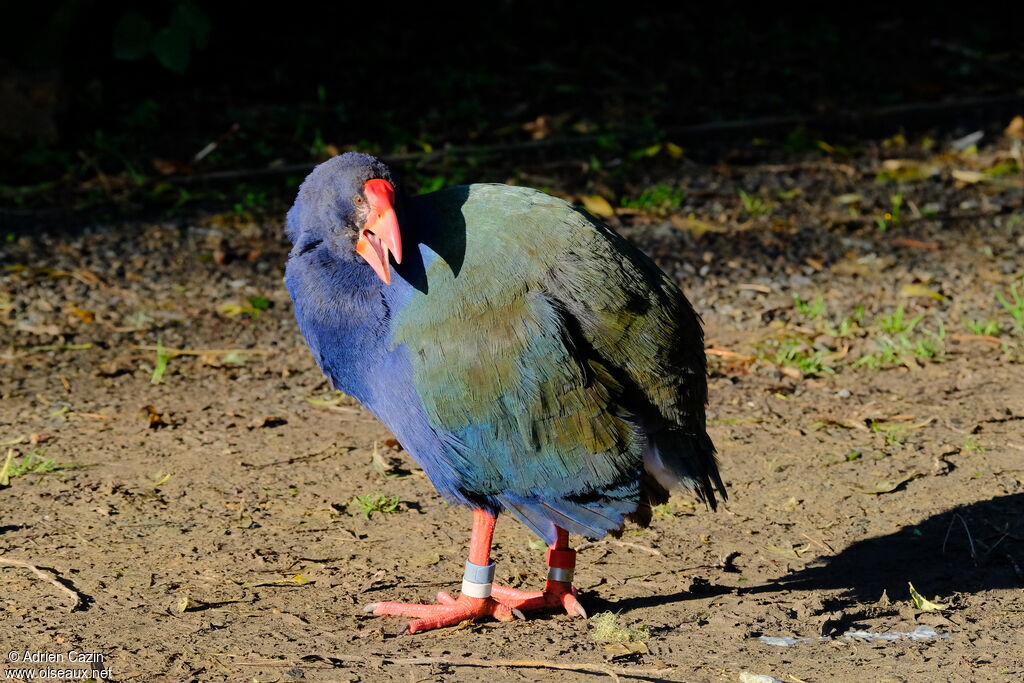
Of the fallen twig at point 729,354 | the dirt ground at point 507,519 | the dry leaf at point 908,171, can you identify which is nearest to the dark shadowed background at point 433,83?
the dry leaf at point 908,171

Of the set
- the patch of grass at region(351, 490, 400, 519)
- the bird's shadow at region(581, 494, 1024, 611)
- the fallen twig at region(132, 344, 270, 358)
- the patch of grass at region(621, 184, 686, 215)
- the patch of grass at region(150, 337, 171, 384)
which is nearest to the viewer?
the bird's shadow at region(581, 494, 1024, 611)

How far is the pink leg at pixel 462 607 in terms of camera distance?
3.47m

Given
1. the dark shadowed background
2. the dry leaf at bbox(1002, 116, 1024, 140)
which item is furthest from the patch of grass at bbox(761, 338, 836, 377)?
the dry leaf at bbox(1002, 116, 1024, 140)

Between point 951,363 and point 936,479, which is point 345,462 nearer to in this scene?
point 936,479

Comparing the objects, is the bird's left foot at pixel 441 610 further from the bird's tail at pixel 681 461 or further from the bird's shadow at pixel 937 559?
the bird's shadow at pixel 937 559

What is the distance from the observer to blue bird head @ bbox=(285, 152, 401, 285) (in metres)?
3.23

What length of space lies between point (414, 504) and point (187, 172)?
3673 millimetres

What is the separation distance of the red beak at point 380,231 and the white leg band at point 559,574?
3.21 feet

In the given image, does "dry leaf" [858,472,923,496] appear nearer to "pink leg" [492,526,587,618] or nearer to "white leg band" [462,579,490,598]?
"pink leg" [492,526,587,618]

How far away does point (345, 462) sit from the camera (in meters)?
4.48

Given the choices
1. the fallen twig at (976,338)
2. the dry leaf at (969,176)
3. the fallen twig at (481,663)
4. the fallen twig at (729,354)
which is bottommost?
the fallen twig at (481,663)

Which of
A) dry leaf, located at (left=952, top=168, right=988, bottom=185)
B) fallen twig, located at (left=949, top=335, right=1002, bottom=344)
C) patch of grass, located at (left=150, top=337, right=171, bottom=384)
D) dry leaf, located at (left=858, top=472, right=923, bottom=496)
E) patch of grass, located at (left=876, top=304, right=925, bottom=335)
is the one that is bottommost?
dry leaf, located at (left=858, top=472, right=923, bottom=496)

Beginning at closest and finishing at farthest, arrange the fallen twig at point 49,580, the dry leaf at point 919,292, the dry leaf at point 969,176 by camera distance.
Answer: the fallen twig at point 49,580
the dry leaf at point 919,292
the dry leaf at point 969,176

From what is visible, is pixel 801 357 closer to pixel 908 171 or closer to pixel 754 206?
pixel 754 206
